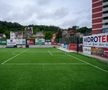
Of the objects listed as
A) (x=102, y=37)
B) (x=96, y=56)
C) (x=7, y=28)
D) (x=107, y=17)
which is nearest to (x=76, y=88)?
(x=102, y=37)

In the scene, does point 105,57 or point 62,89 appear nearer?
point 62,89

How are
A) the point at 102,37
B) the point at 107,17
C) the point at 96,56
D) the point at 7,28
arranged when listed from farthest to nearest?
the point at 7,28 < the point at 107,17 < the point at 96,56 < the point at 102,37

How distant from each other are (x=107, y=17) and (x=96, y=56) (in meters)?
74.2

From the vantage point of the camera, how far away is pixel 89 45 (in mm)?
33594

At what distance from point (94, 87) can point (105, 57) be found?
15.4 meters

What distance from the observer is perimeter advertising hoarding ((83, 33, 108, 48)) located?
Answer: 26.4 m

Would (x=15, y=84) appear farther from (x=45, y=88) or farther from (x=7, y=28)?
(x=7, y=28)

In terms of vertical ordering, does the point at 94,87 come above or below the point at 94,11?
below

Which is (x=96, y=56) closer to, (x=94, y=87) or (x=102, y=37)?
(x=102, y=37)

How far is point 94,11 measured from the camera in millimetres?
107562

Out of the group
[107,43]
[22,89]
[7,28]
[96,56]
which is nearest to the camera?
[22,89]

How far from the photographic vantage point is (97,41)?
29.4m

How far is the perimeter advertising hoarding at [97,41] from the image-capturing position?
26.4m

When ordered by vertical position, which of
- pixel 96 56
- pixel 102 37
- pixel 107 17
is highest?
pixel 107 17
